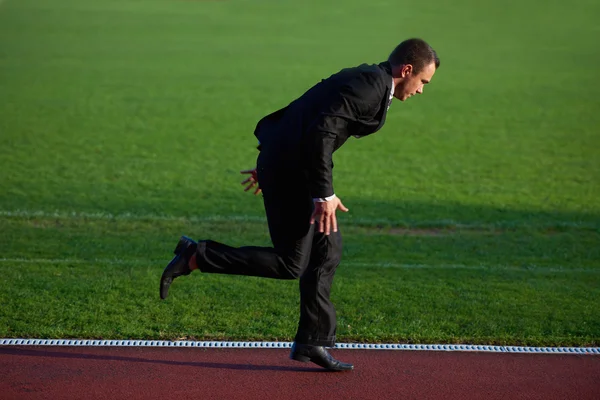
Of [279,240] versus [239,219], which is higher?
[279,240]

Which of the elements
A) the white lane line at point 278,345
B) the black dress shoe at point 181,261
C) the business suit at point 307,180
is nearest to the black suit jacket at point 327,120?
the business suit at point 307,180

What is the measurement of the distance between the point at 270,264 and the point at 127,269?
3344mm

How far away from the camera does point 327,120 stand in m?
5.30

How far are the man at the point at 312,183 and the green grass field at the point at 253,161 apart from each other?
3.17 feet

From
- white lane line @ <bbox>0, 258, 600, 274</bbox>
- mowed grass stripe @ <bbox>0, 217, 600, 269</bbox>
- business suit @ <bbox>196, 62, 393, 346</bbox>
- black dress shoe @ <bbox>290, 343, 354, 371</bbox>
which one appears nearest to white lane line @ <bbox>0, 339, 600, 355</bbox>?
black dress shoe @ <bbox>290, 343, 354, 371</bbox>

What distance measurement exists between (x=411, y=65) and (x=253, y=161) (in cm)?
1019

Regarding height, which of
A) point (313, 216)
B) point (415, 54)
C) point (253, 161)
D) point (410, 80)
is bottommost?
point (313, 216)

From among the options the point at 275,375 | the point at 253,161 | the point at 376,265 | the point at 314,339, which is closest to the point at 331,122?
the point at 314,339

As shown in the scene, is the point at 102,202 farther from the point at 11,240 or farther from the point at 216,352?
the point at 216,352

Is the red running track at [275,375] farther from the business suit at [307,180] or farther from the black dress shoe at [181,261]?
the black dress shoe at [181,261]

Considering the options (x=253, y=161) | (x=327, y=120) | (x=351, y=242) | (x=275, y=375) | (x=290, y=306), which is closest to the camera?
(x=327, y=120)

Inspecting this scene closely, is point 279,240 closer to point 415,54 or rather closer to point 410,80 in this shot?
point 410,80

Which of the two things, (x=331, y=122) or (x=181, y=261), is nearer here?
(x=331, y=122)

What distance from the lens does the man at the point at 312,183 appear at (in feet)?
17.5
